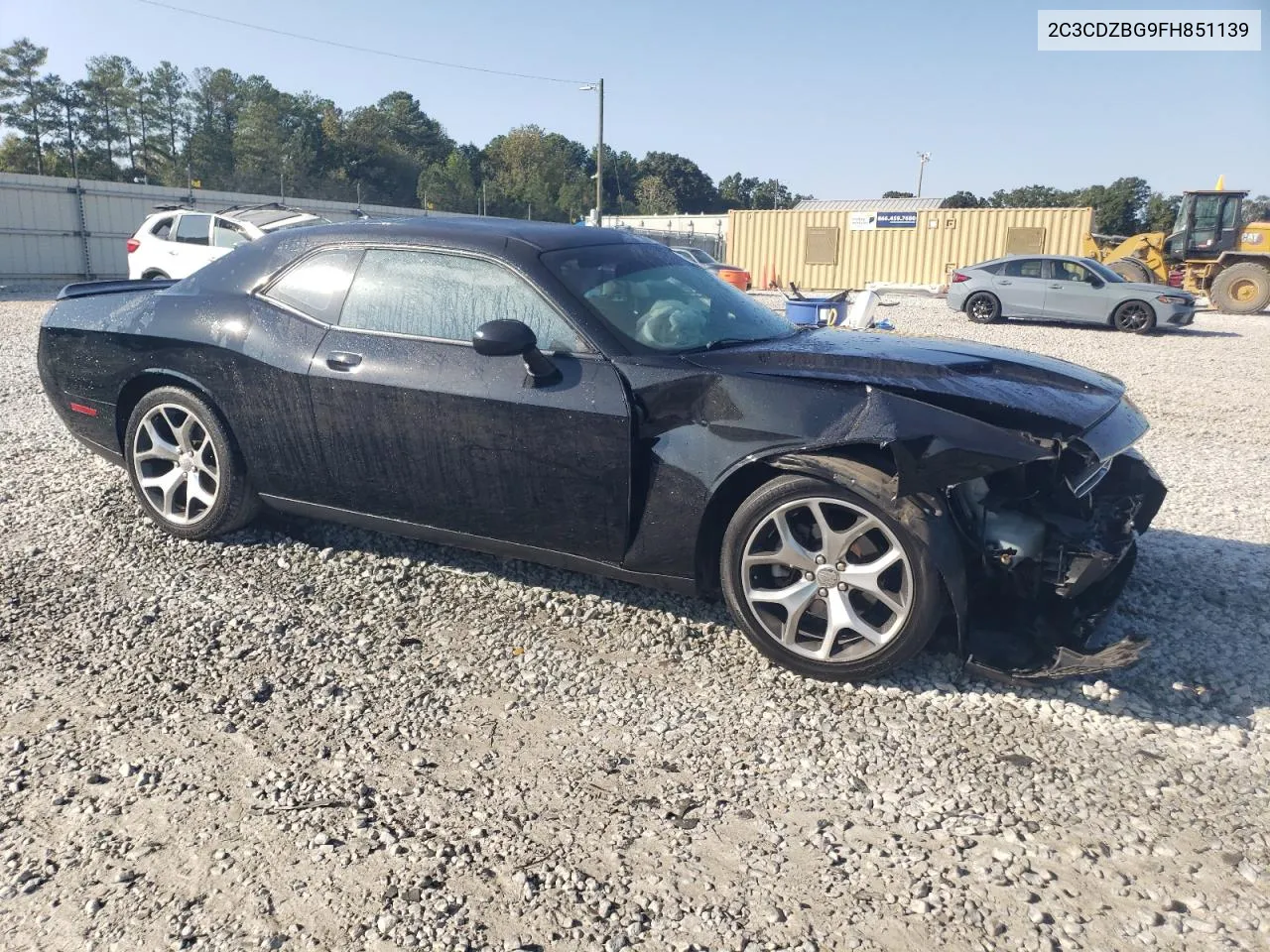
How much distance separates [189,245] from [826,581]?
14062 mm

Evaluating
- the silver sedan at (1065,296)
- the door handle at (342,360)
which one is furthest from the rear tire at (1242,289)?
the door handle at (342,360)

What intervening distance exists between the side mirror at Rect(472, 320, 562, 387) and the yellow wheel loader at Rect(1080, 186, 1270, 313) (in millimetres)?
21873

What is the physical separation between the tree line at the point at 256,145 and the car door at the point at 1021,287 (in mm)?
33105

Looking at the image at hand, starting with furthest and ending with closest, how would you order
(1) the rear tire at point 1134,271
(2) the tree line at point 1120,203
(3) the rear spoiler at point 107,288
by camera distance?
(2) the tree line at point 1120,203
(1) the rear tire at point 1134,271
(3) the rear spoiler at point 107,288

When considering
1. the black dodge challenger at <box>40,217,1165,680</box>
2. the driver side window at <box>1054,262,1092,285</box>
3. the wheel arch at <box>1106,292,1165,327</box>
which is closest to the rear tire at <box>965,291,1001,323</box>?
the driver side window at <box>1054,262,1092,285</box>

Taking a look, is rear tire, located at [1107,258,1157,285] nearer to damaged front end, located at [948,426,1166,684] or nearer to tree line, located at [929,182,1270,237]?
damaged front end, located at [948,426,1166,684]

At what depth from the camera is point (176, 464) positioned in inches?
177

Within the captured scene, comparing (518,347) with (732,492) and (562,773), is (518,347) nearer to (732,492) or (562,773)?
(732,492)

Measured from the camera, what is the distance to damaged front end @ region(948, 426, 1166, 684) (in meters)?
3.08

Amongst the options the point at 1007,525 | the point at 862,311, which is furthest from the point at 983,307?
the point at 1007,525

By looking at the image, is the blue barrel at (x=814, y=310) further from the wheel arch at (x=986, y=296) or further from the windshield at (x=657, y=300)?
the wheel arch at (x=986, y=296)

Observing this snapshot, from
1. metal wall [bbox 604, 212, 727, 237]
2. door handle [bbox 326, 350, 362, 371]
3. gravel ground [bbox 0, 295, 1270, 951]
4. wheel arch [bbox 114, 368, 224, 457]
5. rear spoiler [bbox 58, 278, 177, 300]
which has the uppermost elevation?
metal wall [bbox 604, 212, 727, 237]

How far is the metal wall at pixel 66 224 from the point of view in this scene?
2162cm

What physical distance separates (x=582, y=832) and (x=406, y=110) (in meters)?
82.8
